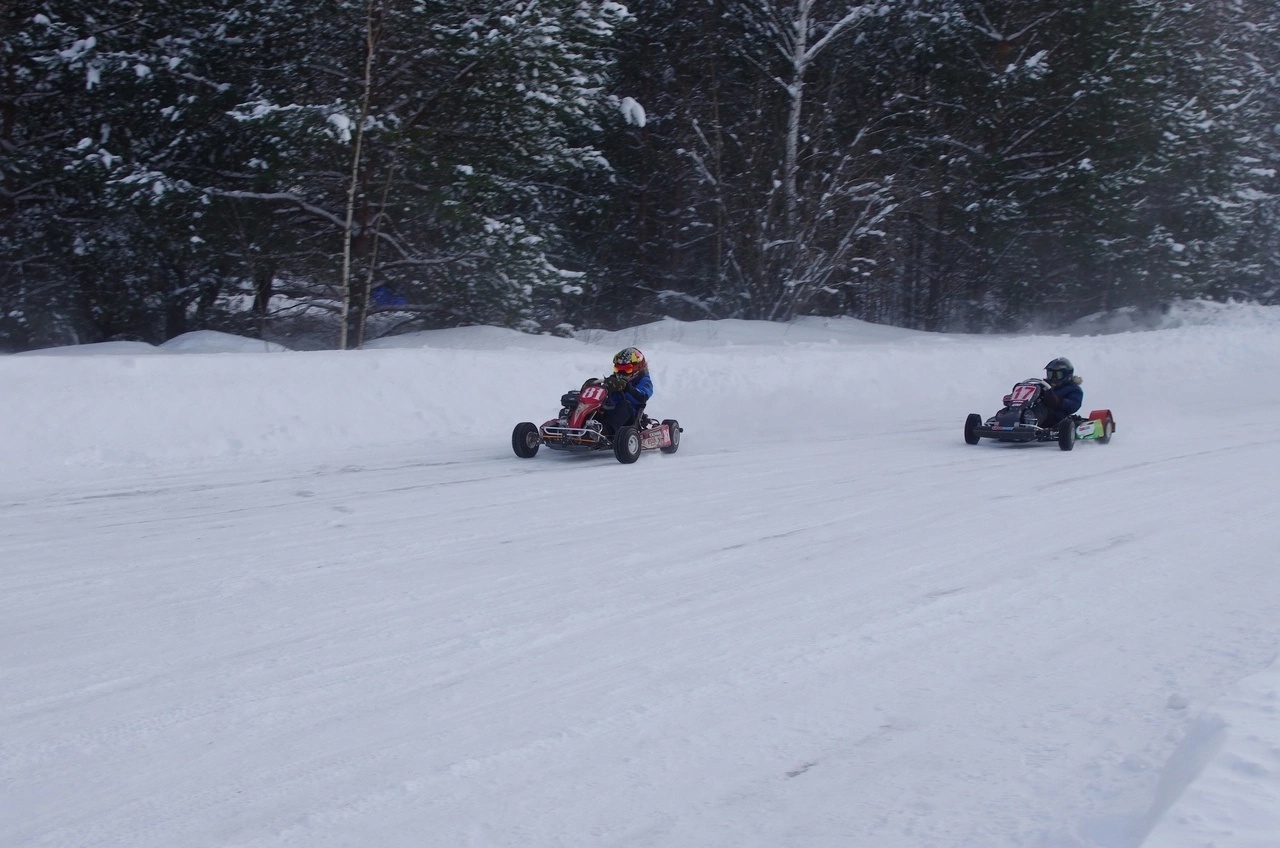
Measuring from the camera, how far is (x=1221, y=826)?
122 inches

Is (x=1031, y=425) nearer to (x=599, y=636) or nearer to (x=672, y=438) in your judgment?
(x=672, y=438)

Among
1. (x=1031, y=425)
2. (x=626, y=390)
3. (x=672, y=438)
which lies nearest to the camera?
(x=626, y=390)

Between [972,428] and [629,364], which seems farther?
[972,428]

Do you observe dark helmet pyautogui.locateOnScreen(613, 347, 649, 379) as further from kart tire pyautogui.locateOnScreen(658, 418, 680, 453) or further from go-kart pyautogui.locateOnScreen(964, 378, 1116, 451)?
go-kart pyautogui.locateOnScreen(964, 378, 1116, 451)

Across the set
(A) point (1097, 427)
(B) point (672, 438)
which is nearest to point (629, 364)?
(B) point (672, 438)

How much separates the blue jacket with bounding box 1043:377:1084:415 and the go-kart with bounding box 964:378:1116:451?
102 mm

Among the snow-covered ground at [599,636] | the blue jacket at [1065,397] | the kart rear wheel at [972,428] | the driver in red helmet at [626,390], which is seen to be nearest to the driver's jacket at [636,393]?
the driver in red helmet at [626,390]

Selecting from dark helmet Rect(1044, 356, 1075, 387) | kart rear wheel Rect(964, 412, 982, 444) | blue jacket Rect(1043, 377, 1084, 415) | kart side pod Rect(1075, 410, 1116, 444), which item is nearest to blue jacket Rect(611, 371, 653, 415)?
kart rear wheel Rect(964, 412, 982, 444)

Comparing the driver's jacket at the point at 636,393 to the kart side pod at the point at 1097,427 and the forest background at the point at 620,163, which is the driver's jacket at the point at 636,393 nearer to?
the kart side pod at the point at 1097,427

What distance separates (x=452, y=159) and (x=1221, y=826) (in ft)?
61.7

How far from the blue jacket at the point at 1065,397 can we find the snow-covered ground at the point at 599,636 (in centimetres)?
121

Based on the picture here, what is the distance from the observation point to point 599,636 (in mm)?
5574

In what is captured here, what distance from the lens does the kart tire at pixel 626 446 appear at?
37.1ft

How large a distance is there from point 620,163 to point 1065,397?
16.8m
